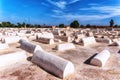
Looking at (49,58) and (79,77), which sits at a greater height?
(49,58)

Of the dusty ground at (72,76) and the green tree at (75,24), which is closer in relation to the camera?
the dusty ground at (72,76)

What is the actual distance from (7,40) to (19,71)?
10.8 m

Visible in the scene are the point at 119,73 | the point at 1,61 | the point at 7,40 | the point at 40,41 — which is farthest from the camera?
the point at 40,41

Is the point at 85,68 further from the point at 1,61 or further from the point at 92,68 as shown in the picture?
the point at 1,61

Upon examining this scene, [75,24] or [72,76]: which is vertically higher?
[75,24]

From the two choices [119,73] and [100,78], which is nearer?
[100,78]

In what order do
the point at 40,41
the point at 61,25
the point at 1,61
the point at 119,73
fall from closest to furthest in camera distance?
the point at 119,73 < the point at 1,61 < the point at 40,41 < the point at 61,25

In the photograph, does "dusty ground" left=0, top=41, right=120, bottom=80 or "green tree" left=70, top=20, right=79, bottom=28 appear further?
"green tree" left=70, top=20, right=79, bottom=28

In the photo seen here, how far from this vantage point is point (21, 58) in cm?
1035

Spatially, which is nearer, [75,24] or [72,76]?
[72,76]

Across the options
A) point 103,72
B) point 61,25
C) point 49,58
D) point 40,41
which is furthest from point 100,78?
point 61,25

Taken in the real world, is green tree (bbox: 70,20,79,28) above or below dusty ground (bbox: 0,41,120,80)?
above

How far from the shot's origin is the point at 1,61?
9.05 metres

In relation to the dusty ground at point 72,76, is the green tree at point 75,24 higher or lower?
higher
